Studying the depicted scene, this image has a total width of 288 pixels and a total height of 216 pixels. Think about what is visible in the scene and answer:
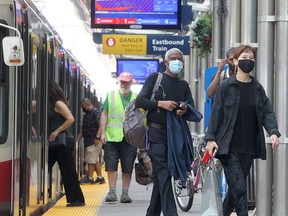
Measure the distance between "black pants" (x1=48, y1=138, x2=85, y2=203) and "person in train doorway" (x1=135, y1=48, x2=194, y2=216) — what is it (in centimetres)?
340

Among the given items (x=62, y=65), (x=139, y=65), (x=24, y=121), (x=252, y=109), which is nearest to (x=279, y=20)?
(x=252, y=109)

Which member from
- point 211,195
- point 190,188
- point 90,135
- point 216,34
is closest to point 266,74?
point 211,195

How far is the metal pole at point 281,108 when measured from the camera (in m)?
8.67

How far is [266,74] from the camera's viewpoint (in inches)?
350

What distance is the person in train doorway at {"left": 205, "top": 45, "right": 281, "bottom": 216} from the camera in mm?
8070

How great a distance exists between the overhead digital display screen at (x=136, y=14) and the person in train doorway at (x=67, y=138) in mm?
6345

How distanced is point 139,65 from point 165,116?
23.0 meters

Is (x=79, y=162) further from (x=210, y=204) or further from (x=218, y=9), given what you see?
(x=210, y=204)

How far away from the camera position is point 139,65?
105ft

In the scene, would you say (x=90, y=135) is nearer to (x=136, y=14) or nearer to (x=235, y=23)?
(x=136, y=14)

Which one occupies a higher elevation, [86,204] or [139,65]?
[139,65]

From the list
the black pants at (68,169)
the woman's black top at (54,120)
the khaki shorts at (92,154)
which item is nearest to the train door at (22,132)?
the woman's black top at (54,120)

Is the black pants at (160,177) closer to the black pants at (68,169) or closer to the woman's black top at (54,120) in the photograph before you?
the woman's black top at (54,120)

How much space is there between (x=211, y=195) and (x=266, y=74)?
1354 millimetres
